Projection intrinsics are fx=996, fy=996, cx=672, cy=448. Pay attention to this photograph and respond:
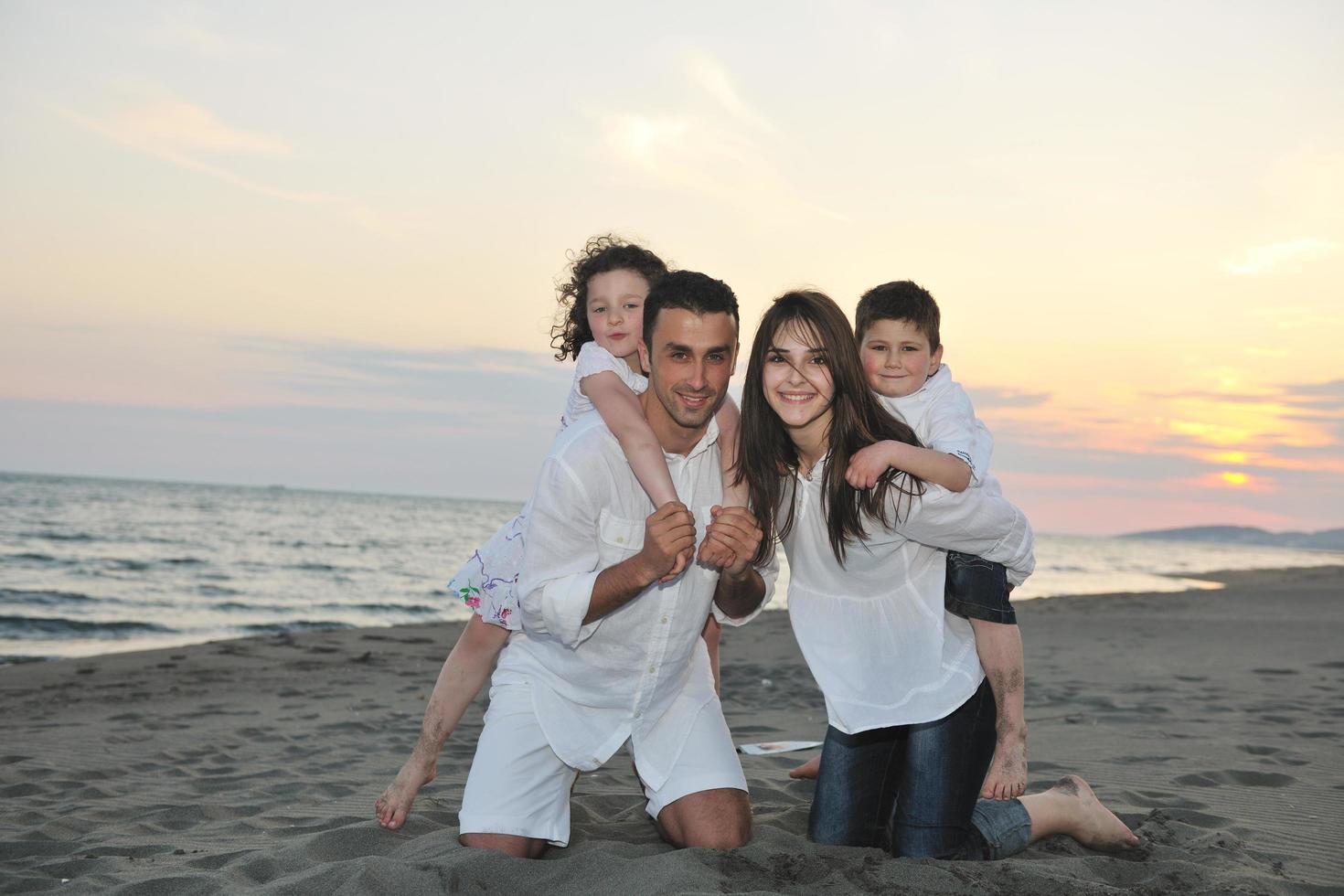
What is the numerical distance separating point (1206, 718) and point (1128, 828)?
2.96 meters

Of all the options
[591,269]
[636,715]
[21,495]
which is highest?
[591,269]

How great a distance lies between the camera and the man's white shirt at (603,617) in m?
3.50

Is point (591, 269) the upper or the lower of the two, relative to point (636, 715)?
upper

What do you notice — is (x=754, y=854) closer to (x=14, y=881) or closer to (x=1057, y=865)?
(x=1057, y=865)

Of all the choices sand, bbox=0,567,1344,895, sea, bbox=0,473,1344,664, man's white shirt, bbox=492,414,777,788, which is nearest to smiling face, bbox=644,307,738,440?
man's white shirt, bbox=492,414,777,788

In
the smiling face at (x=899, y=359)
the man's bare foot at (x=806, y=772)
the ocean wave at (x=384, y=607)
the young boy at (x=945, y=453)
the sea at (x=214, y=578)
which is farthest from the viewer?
the ocean wave at (x=384, y=607)

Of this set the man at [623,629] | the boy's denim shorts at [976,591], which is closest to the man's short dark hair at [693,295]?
the man at [623,629]

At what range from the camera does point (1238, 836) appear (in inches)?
150

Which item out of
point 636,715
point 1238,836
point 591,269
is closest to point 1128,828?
point 1238,836

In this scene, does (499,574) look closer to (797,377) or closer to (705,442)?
(705,442)

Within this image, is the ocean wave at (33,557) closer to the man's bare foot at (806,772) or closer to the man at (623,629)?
the man's bare foot at (806,772)

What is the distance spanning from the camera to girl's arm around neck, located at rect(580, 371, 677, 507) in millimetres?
3424

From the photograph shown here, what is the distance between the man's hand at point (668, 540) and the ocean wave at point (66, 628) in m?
11.0

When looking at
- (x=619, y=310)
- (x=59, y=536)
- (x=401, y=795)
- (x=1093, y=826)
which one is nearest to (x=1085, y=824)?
(x=1093, y=826)
